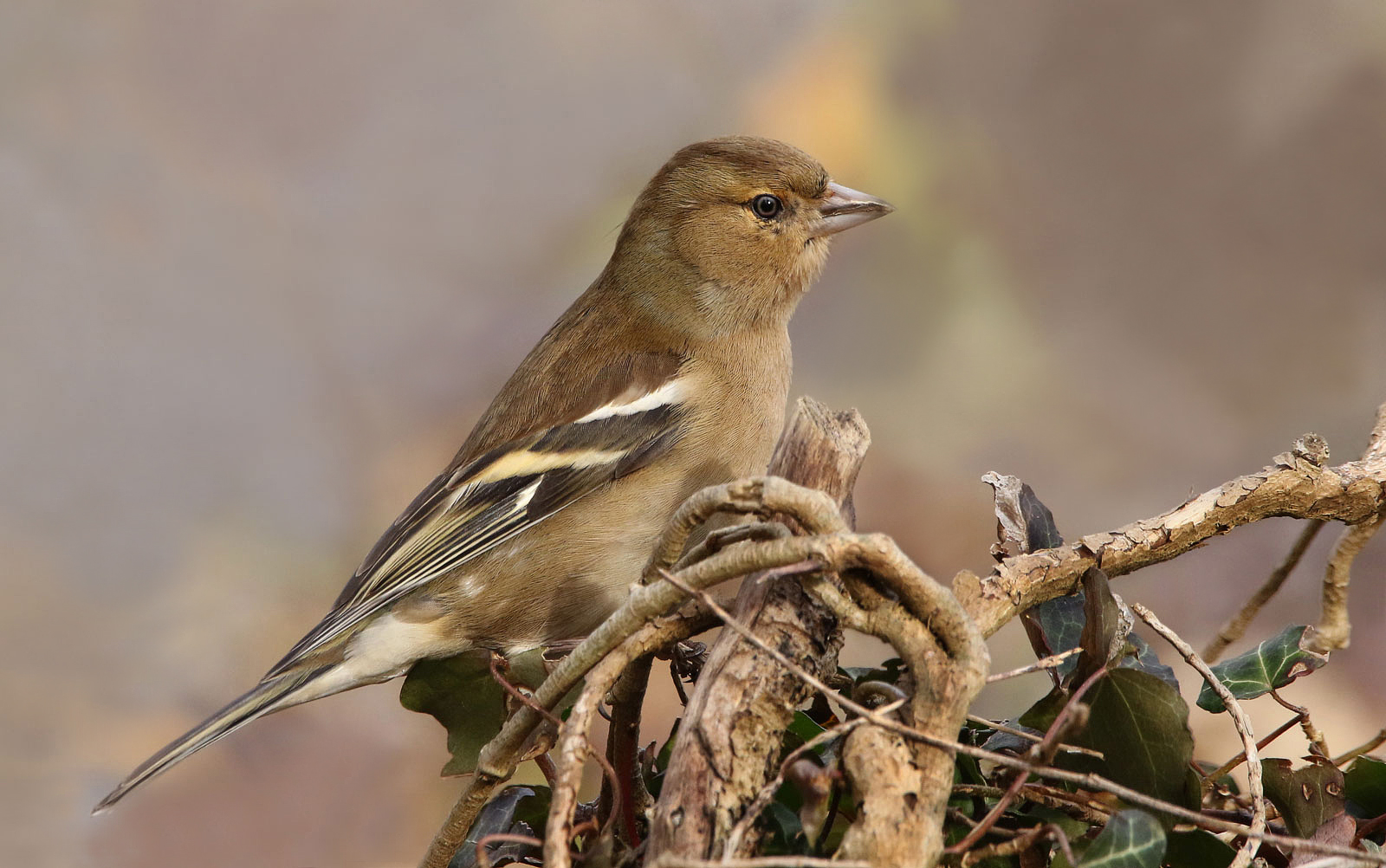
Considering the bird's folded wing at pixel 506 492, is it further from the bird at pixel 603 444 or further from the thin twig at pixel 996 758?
the thin twig at pixel 996 758

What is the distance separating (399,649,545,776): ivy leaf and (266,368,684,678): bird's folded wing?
1.72ft

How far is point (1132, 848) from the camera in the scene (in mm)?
1021

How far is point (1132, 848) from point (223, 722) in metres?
1.40

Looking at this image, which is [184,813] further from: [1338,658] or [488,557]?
[1338,658]

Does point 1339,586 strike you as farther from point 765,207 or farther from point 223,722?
point 223,722

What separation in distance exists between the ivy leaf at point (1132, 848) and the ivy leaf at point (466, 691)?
69 centimetres

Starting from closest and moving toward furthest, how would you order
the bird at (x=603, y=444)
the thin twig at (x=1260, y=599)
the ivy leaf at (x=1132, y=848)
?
the ivy leaf at (x=1132, y=848) → the thin twig at (x=1260, y=599) → the bird at (x=603, y=444)

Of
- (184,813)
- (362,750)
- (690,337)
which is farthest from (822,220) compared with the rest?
(184,813)

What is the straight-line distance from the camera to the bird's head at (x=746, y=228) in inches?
95.0

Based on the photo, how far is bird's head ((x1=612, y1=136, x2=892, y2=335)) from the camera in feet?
7.91

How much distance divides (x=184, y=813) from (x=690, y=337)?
1399 mm

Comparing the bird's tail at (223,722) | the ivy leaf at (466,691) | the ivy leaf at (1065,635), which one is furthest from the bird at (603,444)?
the ivy leaf at (1065,635)

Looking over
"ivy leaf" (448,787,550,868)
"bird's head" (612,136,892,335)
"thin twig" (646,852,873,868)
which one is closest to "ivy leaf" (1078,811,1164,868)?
"thin twig" (646,852,873,868)

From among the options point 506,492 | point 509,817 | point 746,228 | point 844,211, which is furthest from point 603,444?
point 509,817
